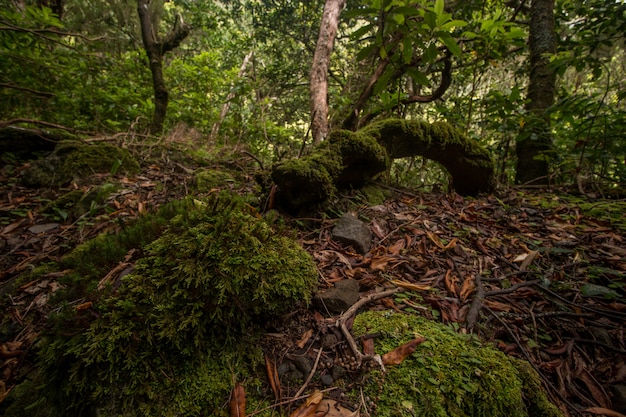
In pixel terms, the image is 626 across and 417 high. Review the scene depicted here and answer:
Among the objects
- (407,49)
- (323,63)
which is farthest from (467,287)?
(323,63)

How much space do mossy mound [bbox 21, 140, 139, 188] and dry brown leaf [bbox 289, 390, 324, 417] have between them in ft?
11.1

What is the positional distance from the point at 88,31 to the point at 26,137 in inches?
223

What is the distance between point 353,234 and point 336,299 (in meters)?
0.80

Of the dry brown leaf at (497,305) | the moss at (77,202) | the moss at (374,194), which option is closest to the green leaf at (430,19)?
the moss at (374,194)

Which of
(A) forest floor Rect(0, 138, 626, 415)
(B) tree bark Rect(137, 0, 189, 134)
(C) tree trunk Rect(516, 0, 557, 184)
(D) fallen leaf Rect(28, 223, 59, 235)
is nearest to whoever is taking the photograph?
(A) forest floor Rect(0, 138, 626, 415)

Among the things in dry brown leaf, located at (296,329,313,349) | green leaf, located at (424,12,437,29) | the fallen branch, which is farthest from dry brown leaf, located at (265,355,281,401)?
green leaf, located at (424,12,437,29)

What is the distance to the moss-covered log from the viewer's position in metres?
2.39

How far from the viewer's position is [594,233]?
8.33 feet

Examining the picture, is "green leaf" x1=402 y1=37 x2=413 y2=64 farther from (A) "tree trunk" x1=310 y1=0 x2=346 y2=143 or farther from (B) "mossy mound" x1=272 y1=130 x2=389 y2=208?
(A) "tree trunk" x1=310 y1=0 x2=346 y2=143

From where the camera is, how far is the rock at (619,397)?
4.09 feet

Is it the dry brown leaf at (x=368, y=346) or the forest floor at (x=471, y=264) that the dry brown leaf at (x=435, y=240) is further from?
the dry brown leaf at (x=368, y=346)

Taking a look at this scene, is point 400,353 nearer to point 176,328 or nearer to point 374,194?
point 176,328

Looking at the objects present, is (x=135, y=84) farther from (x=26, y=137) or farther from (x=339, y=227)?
(x=339, y=227)

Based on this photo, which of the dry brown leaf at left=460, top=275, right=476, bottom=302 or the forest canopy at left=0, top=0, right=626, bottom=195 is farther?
the forest canopy at left=0, top=0, right=626, bottom=195
